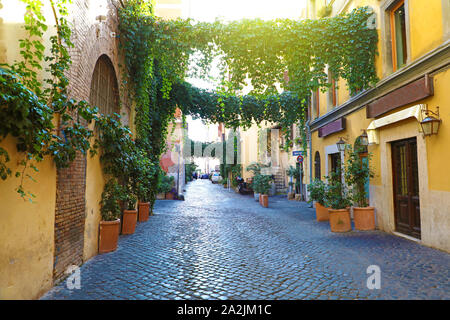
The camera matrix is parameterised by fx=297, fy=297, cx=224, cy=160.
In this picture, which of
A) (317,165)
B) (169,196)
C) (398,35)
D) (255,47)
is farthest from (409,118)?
(169,196)

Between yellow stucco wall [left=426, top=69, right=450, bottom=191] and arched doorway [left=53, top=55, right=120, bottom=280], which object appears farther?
yellow stucco wall [left=426, top=69, right=450, bottom=191]

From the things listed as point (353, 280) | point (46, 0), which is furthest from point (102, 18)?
point (353, 280)

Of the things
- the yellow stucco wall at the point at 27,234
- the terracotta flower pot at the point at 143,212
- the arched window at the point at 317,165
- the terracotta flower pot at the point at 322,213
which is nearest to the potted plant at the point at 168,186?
the terracotta flower pot at the point at 143,212

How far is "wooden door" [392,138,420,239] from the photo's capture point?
6.82 m

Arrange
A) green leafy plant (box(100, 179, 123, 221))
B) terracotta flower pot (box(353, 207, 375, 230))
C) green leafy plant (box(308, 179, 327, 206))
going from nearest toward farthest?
green leafy plant (box(100, 179, 123, 221)) < terracotta flower pot (box(353, 207, 375, 230)) < green leafy plant (box(308, 179, 327, 206))

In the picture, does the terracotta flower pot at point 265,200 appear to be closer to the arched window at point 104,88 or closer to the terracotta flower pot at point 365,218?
the terracotta flower pot at point 365,218

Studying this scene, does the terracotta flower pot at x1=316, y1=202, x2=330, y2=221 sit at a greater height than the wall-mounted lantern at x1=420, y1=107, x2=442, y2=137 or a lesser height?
lesser

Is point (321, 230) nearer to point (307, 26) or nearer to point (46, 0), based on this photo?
point (307, 26)

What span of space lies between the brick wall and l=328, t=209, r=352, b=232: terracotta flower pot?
595cm

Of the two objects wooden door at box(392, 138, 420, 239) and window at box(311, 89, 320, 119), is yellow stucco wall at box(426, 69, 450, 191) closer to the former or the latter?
wooden door at box(392, 138, 420, 239)

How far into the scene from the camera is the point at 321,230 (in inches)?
320

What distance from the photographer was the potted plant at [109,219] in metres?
5.93

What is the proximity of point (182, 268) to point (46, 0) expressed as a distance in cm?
425

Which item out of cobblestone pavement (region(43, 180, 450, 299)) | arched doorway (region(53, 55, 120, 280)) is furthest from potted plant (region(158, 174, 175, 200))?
arched doorway (region(53, 55, 120, 280))
